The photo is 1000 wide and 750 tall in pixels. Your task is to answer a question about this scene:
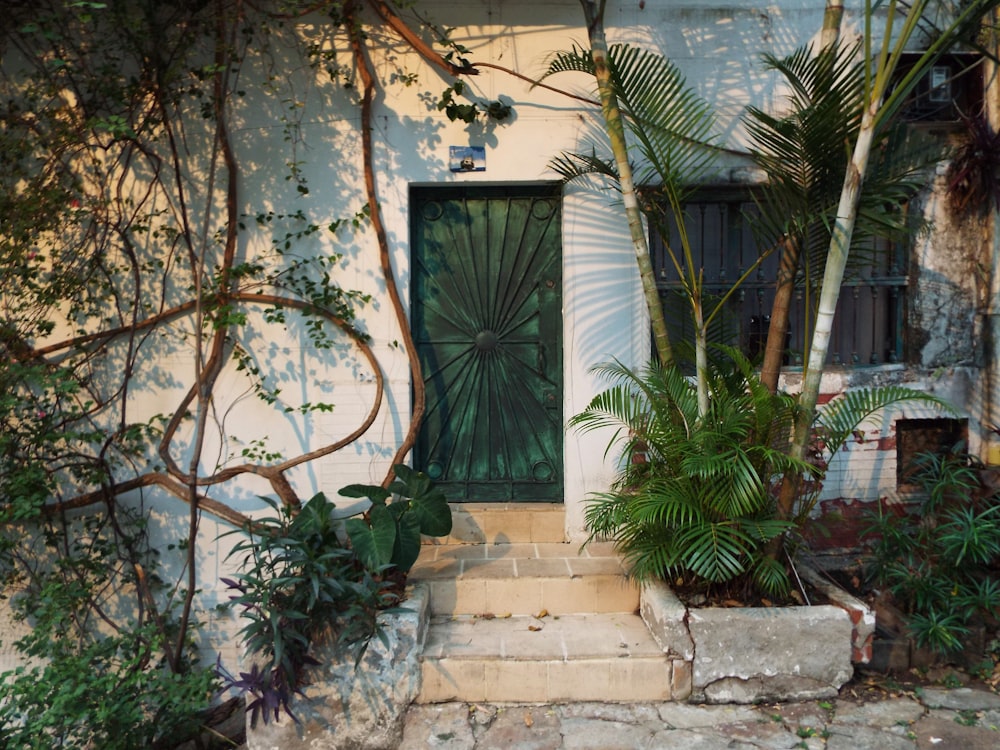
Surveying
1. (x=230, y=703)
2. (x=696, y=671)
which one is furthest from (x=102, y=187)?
(x=696, y=671)

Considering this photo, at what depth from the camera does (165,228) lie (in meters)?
4.52

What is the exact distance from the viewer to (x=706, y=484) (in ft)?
11.8

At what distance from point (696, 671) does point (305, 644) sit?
5.79 ft

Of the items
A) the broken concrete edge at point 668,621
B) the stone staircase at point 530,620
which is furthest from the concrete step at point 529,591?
the broken concrete edge at point 668,621

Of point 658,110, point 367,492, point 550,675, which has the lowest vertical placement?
point 550,675

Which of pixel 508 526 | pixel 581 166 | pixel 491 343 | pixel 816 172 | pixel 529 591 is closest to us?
pixel 816 172

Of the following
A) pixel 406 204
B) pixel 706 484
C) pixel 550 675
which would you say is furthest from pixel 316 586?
pixel 406 204

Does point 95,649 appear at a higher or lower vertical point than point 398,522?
lower

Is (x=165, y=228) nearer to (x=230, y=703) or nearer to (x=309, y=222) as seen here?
(x=309, y=222)

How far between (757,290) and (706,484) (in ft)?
5.94

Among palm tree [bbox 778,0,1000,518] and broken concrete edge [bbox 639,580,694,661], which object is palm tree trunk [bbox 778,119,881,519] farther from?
broken concrete edge [bbox 639,580,694,661]

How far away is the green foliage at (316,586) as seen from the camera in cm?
340

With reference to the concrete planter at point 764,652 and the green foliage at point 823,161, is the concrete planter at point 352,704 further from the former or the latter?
the green foliage at point 823,161

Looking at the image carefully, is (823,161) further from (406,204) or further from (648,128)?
(406,204)
